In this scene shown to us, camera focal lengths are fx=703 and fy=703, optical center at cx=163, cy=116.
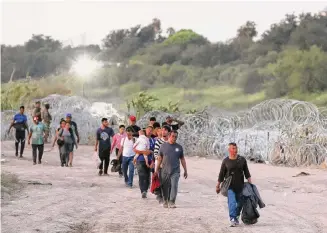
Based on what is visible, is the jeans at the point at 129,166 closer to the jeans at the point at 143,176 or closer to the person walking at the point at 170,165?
the jeans at the point at 143,176

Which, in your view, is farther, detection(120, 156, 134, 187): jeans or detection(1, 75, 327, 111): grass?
detection(1, 75, 327, 111): grass

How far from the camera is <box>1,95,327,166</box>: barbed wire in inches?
882

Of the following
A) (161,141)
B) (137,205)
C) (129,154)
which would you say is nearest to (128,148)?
(129,154)

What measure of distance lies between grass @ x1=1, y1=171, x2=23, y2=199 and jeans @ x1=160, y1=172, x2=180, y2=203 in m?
3.25

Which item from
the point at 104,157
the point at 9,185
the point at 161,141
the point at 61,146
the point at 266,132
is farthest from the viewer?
the point at 266,132

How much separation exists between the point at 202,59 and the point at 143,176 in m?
67.9

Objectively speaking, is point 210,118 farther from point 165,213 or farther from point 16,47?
point 16,47

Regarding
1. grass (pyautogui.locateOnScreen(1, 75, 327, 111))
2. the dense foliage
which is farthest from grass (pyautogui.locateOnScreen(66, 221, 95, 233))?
the dense foliage

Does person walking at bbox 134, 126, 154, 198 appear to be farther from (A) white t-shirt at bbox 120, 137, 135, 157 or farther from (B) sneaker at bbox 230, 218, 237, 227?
(B) sneaker at bbox 230, 218, 237, 227

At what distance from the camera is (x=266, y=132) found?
24.2 meters

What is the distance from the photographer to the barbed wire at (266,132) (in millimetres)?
22406

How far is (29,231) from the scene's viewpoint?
10.4m

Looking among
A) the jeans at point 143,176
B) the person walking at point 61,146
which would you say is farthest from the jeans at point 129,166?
the person walking at point 61,146

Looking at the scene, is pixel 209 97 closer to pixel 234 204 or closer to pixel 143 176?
pixel 143 176
